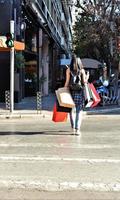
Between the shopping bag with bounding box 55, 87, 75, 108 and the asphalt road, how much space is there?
74 centimetres

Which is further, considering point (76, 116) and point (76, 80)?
point (76, 116)

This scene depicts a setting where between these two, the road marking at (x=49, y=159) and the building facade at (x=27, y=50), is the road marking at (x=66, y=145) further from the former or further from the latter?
the building facade at (x=27, y=50)

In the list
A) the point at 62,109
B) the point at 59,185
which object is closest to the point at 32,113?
the point at 62,109

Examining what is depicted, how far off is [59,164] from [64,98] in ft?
12.7

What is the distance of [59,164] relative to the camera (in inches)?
351

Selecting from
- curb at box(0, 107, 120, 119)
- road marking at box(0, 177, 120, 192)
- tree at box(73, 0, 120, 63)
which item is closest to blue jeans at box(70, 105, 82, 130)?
road marking at box(0, 177, 120, 192)

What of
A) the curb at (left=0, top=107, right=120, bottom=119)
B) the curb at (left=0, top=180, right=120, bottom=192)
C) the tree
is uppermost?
the tree

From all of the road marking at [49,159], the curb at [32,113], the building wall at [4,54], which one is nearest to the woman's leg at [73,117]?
the road marking at [49,159]

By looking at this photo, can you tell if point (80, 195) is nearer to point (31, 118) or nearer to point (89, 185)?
point (89, 185)

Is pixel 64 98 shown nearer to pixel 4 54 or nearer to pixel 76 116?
pixel 76 116

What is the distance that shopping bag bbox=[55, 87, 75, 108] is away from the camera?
1255cm

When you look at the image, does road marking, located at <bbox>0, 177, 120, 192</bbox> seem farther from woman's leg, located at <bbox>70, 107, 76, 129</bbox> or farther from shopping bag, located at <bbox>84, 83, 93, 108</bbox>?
woman's leg, located at <bbox>70, 107, 76, 129</bbox>

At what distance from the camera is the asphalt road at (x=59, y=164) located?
703 centimetres

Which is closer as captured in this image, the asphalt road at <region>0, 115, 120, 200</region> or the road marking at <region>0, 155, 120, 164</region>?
the asphalt road at <region>0, 115, 120, 200</region>
